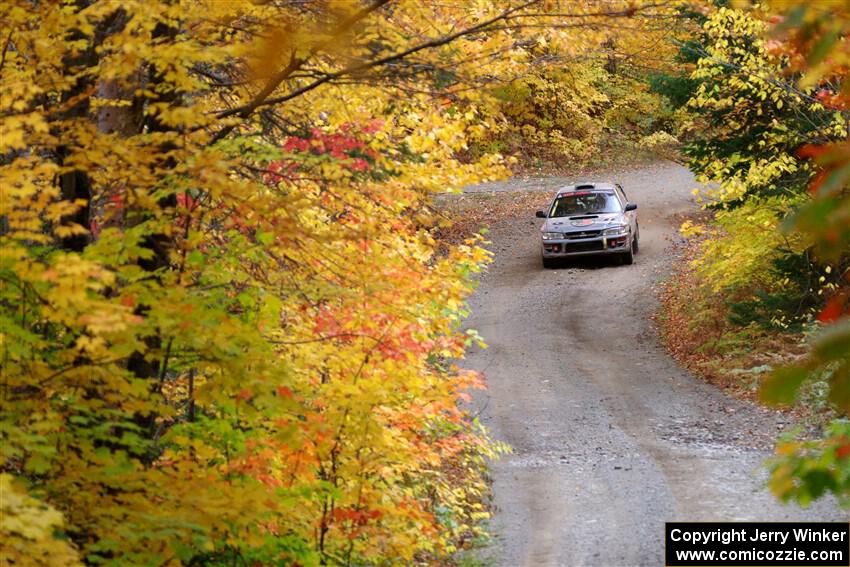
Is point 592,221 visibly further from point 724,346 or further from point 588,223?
point 724,346

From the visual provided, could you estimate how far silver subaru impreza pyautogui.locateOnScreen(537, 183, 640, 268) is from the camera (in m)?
24.2

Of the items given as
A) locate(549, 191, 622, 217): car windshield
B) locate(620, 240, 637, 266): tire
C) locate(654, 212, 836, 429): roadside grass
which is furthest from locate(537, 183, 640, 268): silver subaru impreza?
locate(654, 212, 836, 429): roadside grass

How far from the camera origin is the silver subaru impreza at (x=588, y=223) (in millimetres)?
24156

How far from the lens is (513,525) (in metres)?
10.9

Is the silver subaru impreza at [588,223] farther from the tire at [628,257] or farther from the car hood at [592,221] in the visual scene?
the tire at [628,257]

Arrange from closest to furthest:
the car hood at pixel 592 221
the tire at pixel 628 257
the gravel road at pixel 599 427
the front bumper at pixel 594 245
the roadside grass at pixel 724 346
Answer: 1. the gravel road at pixel 599 427
2. the roadside grass at pixel 724 346
3. the car hood at pixel 592 221
4. the front bumper at pixel 594 245
5. the tire at pixel 628 257

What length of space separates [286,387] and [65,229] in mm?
1804

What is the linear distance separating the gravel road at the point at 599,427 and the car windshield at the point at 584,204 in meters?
1.66

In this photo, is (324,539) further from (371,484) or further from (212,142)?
(212,142)

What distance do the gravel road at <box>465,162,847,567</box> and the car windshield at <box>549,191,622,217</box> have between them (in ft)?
5.44

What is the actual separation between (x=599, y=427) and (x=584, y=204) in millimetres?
10897

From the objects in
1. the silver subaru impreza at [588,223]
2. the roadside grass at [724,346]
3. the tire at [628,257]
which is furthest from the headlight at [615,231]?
the roadside grass at [724,346]

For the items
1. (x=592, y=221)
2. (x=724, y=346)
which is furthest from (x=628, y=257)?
(x=724, y=346)

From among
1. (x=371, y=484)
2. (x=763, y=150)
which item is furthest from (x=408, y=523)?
(x=763, y=150)
